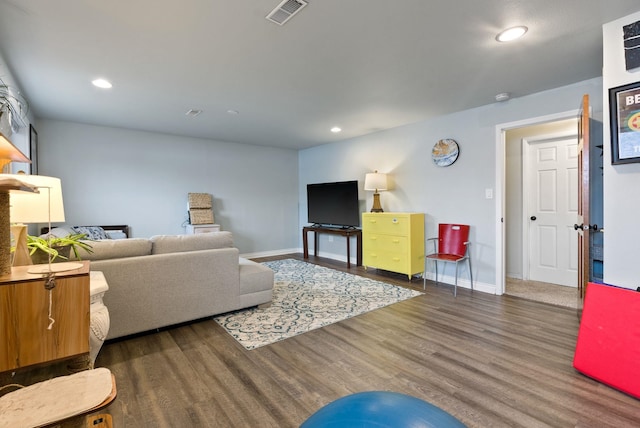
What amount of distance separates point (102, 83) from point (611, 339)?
15.3 ft

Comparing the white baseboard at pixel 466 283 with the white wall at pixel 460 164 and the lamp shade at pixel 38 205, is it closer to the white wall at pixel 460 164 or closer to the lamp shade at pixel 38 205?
the white wall at pixel 460 164

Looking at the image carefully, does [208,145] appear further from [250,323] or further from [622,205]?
[622,205]

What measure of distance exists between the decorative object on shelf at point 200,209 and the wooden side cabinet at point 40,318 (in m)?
4.31

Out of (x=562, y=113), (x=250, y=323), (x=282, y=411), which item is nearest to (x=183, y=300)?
(x=250, y=323)

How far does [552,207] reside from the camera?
4.13 meters

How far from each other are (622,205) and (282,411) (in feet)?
8.51

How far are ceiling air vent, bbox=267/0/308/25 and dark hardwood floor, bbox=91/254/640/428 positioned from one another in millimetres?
2362

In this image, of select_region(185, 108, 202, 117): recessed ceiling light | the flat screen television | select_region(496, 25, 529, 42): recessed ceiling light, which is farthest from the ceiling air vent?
the flat screen television

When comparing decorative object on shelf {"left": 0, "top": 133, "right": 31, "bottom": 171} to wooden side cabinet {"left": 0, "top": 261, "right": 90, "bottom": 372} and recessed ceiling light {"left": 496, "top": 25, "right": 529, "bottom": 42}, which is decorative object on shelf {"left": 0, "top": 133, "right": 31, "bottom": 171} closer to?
wooden side cabinet {"left": 0, "top": 261, "right": 90, "bottom": 372}

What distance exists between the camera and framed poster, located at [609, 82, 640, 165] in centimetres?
194

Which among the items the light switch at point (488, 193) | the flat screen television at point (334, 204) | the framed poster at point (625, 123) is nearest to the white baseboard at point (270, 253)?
the flat screen television at point (334, 204)

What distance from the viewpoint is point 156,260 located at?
2588mm

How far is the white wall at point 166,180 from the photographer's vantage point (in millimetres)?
4527

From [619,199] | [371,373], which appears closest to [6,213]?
[371,373]
